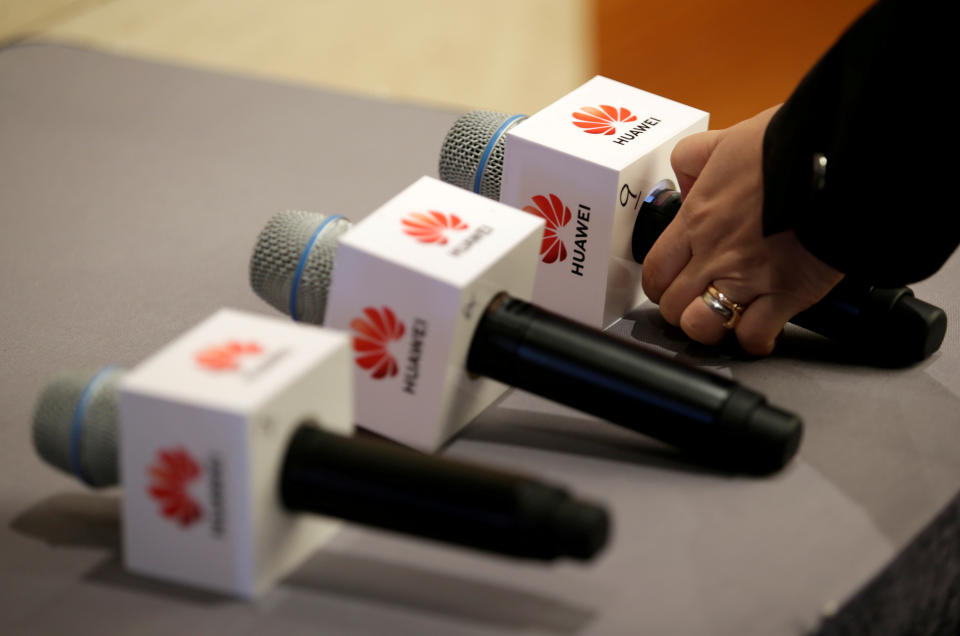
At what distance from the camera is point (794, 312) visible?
878 millimetres

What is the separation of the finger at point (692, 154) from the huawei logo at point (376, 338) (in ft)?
0.93

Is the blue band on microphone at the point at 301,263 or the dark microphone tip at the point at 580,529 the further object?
the blue band on microphone at the point at 301,263

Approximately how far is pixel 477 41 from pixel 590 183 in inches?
49.5

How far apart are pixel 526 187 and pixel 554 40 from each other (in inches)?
50.0

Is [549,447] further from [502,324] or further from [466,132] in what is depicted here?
[466,132]

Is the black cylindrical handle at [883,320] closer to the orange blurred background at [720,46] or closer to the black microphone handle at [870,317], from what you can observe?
the black microphone handle at [870,317]

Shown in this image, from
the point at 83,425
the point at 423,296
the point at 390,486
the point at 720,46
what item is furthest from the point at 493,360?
the point at 720,46

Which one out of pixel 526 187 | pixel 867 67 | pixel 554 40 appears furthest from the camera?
pixel 554 40

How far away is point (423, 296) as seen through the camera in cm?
77

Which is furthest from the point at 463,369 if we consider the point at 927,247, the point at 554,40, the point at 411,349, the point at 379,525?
the point at 554,40

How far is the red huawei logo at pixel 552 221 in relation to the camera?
929 mm

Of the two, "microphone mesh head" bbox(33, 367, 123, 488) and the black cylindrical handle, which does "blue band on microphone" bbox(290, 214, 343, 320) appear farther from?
the black cylindrical handle

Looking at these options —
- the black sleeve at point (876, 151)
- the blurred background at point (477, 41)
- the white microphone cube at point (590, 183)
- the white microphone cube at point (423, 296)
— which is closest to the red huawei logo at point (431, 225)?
the white microphone cube at point (423, 296)

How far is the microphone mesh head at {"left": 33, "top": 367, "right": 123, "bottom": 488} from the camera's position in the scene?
71 cm
